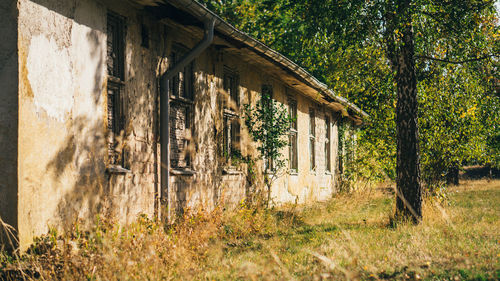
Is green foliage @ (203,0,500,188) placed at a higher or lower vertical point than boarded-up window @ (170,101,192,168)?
higher

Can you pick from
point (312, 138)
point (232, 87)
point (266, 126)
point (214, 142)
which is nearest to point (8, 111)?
point (214, 142)

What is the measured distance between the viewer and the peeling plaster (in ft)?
15.4

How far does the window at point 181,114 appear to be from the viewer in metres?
7.45

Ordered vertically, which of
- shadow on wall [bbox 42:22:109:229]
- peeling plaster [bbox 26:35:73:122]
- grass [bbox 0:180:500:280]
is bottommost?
grass [bbox 0:180:500:280]

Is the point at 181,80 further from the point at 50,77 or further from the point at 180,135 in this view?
the point at 50,77

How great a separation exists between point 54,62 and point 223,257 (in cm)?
292

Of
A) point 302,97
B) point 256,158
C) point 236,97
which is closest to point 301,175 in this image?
point 302,97

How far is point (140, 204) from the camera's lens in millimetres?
6328

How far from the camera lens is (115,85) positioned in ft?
19.8

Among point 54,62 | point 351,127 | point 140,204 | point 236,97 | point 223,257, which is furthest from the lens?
point 351,127

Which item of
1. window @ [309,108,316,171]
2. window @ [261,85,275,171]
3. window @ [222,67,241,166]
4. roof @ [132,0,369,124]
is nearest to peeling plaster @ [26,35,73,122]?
roof @ [132,0,369,124]

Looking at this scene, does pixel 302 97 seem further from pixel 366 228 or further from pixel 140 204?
pixel 140 204

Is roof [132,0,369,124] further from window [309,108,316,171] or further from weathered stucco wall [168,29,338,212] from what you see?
window [309,108,316,171]

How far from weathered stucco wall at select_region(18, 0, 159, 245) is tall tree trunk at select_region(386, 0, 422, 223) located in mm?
4627
